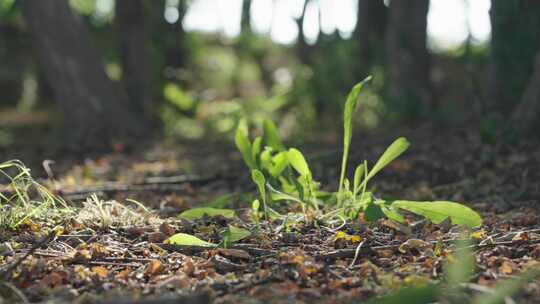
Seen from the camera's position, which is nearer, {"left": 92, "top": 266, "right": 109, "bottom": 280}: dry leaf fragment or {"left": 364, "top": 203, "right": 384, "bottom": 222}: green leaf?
{"left": 92, "top": 266, "right": 109, "bottom": 280}: dry leaf fragment

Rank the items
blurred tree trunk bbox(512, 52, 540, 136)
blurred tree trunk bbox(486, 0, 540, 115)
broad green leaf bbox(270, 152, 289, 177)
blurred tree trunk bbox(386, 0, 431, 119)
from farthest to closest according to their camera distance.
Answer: blurred tree trunk bbox(386, 0, 431, 119)
blurred tree trunk bbox(486, 0, 540, 115)
blurred tree trunk bbox(512, 52, 540, 136)
broad green leaf bbox(270, 152, 289, 177)

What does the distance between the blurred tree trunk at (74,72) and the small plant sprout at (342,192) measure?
3.70 m

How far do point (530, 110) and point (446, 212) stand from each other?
240 centimetres

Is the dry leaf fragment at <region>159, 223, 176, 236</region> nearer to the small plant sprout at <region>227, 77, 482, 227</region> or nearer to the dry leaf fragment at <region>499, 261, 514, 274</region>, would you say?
the small plant sprout at <region>227, 77, 482, 227</region>

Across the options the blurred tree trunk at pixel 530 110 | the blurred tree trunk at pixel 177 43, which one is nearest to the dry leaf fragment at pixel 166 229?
the blurred tree trunk at pixel 530 110

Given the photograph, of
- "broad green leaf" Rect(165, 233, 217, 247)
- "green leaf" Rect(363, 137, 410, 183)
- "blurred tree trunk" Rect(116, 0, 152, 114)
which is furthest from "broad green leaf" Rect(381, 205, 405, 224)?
"blurred tree trunk" Rect(116, 0, 152, 114)

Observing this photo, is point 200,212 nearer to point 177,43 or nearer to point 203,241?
point 203,241

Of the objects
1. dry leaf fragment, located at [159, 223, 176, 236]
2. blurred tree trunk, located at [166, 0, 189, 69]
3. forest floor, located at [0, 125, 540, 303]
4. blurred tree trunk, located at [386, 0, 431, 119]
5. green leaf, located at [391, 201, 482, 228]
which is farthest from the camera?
blurred tree trunk, located at [166, 0, 189, 69]

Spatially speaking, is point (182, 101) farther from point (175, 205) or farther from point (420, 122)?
point (175, 205)

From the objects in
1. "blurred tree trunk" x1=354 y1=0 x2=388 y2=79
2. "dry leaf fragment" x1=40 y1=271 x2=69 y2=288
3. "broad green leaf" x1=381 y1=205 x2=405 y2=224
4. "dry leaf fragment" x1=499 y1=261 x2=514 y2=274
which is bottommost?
"dry leaf fragment" x1=499 y1=261 x2=514 y2=274

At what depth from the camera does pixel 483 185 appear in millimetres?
3992

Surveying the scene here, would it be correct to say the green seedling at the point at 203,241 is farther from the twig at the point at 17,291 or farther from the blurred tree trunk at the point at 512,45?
the blurred tree trunk at the point at 512,45

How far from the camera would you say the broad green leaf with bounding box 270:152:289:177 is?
3.09 m

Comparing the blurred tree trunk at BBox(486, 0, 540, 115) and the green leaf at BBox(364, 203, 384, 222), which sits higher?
the blurred tree trunk at BBox(486, 0, 540, 115)
